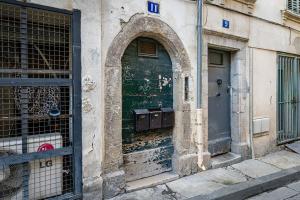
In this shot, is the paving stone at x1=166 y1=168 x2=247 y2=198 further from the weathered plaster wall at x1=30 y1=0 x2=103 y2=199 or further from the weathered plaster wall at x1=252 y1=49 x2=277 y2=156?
the weathered plaster wall at x1=252 y1=49 x2=277 y2=156

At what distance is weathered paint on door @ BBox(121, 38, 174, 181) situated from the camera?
168 inches

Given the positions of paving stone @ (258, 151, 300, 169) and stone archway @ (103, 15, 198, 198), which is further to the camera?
paving stone @ (258, 151, 300, 169)

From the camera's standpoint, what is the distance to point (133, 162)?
4.36m

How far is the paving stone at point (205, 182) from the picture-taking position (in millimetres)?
4188

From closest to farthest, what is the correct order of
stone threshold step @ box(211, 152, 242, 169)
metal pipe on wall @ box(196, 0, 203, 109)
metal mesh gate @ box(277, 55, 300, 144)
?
metal pipe on wall @ box(196, 0, 203, 109) < stone threshold step @ box(211, 152, 242, 169) < metal mesh gate @ box(277, 55, 300, 144)

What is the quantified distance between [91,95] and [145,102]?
111 cm

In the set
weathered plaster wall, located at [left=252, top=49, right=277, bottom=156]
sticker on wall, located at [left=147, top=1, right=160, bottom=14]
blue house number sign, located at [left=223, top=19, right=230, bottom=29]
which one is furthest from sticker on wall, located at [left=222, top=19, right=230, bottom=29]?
sticker on wall, located at [left=147, top=1, right=160, bottom=14]

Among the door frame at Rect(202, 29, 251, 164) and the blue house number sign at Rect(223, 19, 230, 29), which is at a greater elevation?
the blue house number sign at Rect(223, 19, 230, 29)

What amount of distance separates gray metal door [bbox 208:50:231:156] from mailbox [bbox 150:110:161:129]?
57.3 inches

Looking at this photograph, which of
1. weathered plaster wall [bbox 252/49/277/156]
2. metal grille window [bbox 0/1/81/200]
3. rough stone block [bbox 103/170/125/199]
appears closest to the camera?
metal grille window [bbox 0/1/81/200]

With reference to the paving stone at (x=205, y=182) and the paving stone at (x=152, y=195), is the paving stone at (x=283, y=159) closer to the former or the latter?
the paving stone at (x=205, y=182)

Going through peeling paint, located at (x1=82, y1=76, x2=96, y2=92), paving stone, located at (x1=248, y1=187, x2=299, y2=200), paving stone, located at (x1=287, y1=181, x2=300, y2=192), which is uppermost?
peeling paint, located at (x1=82, y1=76, x2=96, y2=92)

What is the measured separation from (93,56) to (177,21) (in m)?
1.75

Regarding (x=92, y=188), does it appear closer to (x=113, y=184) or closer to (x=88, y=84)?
(x=113, y=184)
